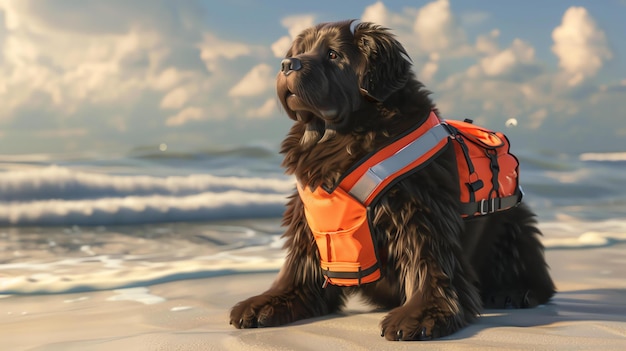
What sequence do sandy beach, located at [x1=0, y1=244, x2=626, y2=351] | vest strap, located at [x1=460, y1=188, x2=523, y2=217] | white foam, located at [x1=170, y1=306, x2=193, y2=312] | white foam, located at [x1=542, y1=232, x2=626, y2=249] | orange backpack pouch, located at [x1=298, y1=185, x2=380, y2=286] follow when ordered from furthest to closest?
white foam, located at [x1=542, y1=232, x2=626, y2=249] < white foam, located at [x1=170, y1=306, x2=193, y2=312] < vest strap, located at [x1=460, y1=188, x2=523, y2=217] < orange backpack pouch, located at [x1=298, y1=185, x2=380, y2=286] < sandy beach, located at [x1=0, y1=244, x2=626, y2=351]

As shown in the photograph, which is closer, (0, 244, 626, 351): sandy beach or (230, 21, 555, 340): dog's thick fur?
(0, 244, 626, 351): sandy beach

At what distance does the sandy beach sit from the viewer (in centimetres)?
318

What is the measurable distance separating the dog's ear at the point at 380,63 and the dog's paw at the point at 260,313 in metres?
1.22

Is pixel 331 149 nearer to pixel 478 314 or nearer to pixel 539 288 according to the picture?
pixel 478 314

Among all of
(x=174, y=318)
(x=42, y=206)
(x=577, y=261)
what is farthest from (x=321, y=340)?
(x=42, y=206)

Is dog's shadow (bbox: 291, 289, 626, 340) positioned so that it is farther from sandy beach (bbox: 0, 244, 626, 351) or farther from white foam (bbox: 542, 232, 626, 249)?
white foam (bbox: 542, 232, 626, 249)

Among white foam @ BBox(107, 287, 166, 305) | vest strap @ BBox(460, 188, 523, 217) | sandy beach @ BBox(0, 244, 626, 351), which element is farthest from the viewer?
white foam @ BBox(107, 287, 166, 305)

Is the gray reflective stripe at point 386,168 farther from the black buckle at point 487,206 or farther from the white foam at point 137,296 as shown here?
the white foam at point 137,296

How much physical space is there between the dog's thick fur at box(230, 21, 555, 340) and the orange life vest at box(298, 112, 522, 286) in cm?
5

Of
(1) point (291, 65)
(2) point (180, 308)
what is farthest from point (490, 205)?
(2) point (180, 308)

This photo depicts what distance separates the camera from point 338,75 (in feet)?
11.7

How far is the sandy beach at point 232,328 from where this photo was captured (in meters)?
3.18

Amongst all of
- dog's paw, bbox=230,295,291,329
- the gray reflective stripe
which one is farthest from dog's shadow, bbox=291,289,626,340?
the gray reflective stripe

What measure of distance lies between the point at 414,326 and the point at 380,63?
1322 millimetres
